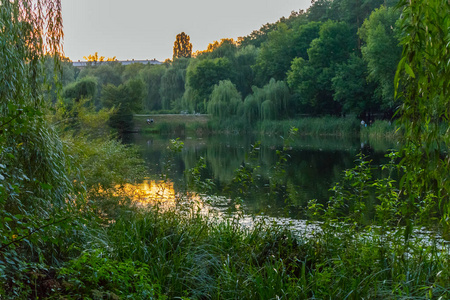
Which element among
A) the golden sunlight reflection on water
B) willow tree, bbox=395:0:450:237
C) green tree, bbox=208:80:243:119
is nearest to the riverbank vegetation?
willow tree, bbox=395:0:450:237

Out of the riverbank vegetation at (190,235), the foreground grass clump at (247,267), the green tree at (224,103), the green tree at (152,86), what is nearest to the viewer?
the riverbank vegetation at (190,235)

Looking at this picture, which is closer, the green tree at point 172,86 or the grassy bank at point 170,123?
the grassy bank at point 170,123

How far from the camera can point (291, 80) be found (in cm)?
4416

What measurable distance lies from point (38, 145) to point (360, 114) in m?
38.7

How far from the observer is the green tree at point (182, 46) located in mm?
98500

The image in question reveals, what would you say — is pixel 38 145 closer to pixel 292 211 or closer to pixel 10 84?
pixel 10 84

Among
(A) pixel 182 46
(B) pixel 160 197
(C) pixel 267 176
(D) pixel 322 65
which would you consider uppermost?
(A) pixel 182 46

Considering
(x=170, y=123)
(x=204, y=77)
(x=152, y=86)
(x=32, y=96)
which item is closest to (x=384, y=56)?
(x=204, y=77)

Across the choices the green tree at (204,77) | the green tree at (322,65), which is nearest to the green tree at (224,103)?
the green tree at (322,65)

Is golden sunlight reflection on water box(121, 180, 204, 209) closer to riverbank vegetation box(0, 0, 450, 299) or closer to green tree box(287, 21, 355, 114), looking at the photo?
riverbank vegetation box(0, 0, 450, 299)

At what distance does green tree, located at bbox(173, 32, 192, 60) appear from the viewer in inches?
3878

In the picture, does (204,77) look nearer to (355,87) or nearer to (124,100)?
(124,100)

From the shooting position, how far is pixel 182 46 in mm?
99250

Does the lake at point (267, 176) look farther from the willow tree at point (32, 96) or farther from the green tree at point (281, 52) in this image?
the green tree at point (281, 52)
